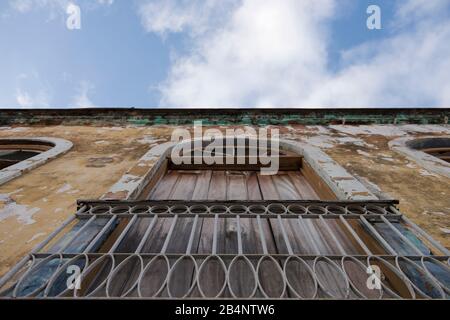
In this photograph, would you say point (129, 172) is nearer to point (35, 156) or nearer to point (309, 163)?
point (35, 156)

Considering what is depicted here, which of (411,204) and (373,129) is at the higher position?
(373,129)

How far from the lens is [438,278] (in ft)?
3.92

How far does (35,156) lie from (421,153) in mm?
4451

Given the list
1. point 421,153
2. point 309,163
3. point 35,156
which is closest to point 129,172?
point 35,156

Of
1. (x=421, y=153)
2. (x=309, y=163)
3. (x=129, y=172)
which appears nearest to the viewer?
(x=129, y=172)

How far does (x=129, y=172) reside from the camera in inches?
93.8

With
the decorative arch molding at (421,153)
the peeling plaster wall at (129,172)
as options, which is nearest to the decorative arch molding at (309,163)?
the peeling plaster wall at (129,172)

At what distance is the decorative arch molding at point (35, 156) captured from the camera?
237cm

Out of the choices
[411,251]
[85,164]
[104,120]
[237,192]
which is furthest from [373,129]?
[104,120]

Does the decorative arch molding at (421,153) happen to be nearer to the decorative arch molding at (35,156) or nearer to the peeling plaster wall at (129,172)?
the peeling plaster wall at (129,172)

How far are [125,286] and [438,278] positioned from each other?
1.62 metres

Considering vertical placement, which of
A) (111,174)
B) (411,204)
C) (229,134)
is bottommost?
(411,204)

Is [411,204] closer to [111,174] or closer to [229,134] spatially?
[229,134]
